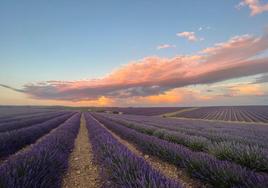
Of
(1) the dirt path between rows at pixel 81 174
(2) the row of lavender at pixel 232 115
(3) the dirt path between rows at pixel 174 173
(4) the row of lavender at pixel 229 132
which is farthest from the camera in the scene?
(2) the row of lavender at pixel 232 115

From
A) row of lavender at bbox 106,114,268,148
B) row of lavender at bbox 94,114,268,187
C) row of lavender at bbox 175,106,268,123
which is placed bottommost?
row of lavender at bbox 175,106,268,123

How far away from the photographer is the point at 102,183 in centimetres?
407

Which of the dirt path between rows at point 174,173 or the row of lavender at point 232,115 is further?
the row of lavender at point 232,115

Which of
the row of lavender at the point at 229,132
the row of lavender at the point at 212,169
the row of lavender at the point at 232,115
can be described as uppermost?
the row of lavender at the point at 212,169

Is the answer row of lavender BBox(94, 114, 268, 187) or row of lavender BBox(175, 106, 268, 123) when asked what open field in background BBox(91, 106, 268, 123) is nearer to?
row of lavender BBox(175, 106, 268, 123)

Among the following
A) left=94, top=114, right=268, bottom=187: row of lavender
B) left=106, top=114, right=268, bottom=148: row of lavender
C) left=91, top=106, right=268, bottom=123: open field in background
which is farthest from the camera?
left=91, top=106, right=268, bottom=123: open field in background

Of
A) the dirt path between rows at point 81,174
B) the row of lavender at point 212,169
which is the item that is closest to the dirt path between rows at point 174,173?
the row of lavender at point 212,169

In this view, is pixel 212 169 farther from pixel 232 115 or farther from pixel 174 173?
pixel 232 115

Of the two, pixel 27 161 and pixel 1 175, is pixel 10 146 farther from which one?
pixel 1 175

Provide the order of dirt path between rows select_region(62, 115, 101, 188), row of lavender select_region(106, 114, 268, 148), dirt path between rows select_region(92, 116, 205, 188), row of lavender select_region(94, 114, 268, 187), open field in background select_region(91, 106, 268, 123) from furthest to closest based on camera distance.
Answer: open field in background select_region(91, 106, 268, 123) → row of lavender select_region(106, 114, 268, 148) → dirt path between rows select_region(62, 115, 101, 188) → dirt path between rows select_region(92, 116, 205, 188) → row of lavender select_region(94, 114, 268, 187)

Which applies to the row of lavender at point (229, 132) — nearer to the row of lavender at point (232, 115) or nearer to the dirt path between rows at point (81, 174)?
the dirt path between rows at point (81, 174)

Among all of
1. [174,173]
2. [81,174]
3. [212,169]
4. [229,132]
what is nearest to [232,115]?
[229,132]

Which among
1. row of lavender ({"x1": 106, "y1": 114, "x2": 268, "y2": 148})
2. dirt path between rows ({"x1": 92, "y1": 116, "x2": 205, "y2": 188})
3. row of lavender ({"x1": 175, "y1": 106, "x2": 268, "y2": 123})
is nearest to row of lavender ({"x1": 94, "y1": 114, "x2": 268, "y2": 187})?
dirt path between rows ({"x1": 92, "y1": 116, "x2": 205, "y2": 188})

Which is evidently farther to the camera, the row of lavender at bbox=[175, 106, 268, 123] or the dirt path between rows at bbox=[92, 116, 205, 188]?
the row of lavender at bbox=[175, 106, 268, 123]
